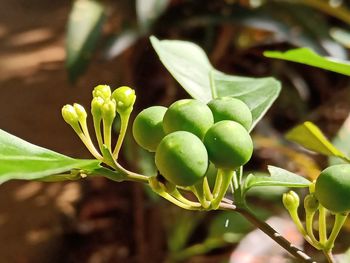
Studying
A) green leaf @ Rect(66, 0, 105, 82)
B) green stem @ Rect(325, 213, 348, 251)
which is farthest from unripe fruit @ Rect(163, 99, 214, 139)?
green leaf @ Rect(66, 0, 105, 82)

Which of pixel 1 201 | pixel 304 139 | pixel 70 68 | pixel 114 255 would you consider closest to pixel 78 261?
pixel 114 255

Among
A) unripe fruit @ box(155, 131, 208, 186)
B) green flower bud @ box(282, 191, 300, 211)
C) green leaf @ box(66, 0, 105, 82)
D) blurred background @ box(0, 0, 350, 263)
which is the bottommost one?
blurred background @ box(0, 0, 350, 263)

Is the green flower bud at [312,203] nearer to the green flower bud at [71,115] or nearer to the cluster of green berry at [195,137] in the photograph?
the cluster of green berry at [195,137]

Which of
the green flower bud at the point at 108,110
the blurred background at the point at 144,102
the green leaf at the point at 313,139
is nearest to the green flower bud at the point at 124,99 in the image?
the green flower bud at the point at 108,110

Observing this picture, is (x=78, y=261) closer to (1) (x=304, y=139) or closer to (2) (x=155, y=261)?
(2) (x=155, y=261)

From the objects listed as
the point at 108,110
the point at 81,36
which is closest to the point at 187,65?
the point at 108,110

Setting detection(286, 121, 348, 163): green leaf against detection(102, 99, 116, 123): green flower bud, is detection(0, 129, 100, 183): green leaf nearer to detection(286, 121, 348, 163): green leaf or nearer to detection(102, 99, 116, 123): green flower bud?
detection(102, 99, 116, 123): green flower bud

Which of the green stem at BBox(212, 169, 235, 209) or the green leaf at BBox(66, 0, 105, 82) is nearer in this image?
the green stem at BBox(212, 169, 235, 209)
